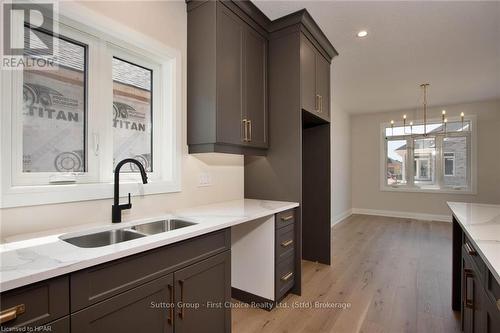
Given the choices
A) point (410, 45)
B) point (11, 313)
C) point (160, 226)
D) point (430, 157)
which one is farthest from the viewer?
point (430, 157)

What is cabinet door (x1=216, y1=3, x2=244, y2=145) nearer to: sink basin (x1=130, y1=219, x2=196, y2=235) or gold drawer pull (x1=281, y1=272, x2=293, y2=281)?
sink basin (x1=130, y1=219, x2=196, y2=235)

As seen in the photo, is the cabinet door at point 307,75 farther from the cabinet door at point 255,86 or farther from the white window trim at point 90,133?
the white window trim at point 90,133

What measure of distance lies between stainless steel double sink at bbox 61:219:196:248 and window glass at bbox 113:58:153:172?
0.49 meters

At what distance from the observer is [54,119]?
1518mm

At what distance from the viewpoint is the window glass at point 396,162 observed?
601cm

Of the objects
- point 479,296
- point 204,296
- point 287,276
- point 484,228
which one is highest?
point 484,228

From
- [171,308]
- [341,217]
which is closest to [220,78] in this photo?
[171,308]

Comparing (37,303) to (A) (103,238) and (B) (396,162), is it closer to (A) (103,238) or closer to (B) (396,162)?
(A) (103,238)

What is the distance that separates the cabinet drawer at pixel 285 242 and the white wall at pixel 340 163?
295 centimetres

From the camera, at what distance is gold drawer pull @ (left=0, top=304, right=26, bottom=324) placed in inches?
29.9

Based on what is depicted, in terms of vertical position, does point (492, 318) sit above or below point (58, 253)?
below

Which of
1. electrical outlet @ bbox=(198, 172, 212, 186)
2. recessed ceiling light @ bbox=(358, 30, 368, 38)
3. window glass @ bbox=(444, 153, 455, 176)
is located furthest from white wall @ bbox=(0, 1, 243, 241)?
window glass @ bbox=(444, 153, 455, 176)

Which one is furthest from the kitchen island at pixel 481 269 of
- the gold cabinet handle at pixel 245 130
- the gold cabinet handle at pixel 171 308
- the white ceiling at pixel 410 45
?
the white ceiling at pixel 410 45

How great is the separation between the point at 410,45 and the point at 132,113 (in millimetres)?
2991
